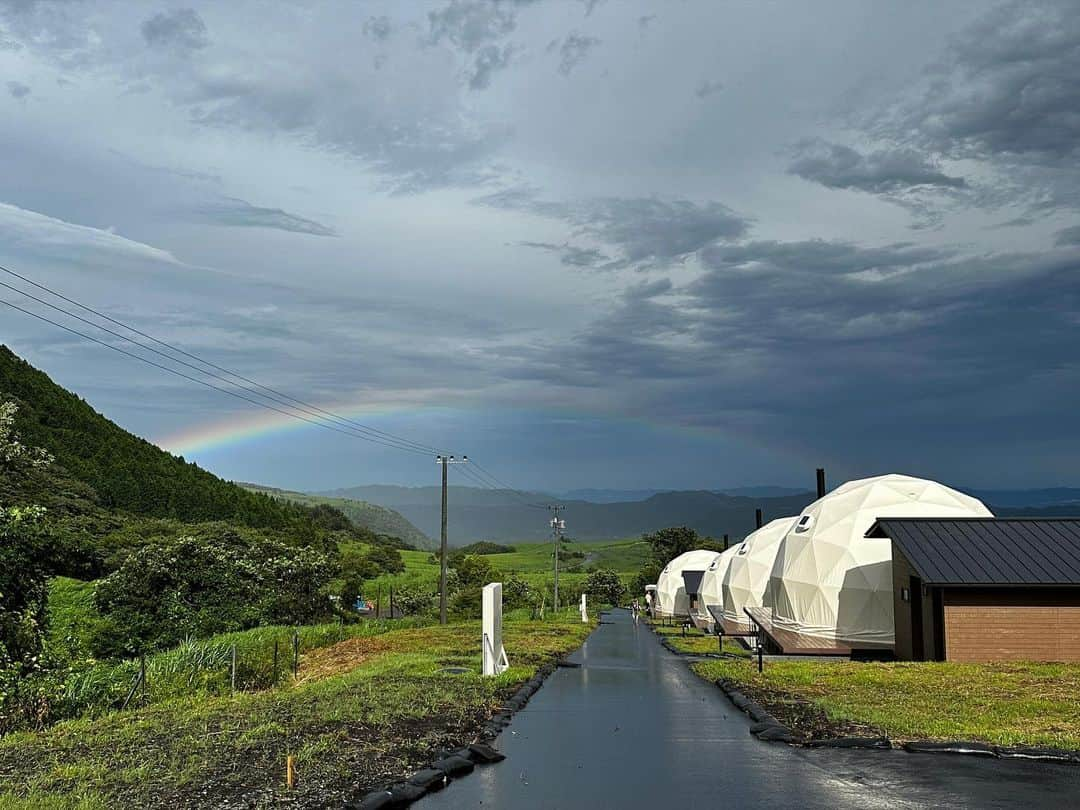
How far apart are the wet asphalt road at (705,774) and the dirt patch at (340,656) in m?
10.9

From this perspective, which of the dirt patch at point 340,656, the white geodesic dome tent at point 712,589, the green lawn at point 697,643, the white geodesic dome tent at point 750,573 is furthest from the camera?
the white geodesic dome tent at point 712,589

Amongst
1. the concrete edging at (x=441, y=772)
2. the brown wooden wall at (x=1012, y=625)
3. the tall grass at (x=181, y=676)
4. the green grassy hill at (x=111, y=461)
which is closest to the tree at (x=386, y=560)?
the green grassy hill at (x=111, y=461)

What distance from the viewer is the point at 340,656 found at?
3042 cm

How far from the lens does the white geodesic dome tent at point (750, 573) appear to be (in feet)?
135

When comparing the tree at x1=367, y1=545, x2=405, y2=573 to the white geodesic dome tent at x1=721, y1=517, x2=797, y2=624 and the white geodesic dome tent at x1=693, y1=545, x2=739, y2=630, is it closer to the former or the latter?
the white geodesic dome tent at x1=693, y1=545, x2=739, y2=630

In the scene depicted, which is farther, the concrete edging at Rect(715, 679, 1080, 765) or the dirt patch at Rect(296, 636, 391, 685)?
the dirt patch at Rect(296, 636, 391, 685)

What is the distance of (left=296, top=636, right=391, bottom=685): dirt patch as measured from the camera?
86.3 ft

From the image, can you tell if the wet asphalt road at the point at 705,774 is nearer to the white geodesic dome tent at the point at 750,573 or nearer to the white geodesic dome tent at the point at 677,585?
the white geodesic dome tent at the point at 750,573

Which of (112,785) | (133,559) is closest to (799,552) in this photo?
(133,559)

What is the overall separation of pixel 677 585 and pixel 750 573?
942 inches

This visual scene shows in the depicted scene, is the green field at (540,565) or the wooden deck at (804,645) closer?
the wooden deck at (804,645)

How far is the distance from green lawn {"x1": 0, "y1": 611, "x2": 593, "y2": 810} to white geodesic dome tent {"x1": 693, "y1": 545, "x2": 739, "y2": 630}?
29.9m

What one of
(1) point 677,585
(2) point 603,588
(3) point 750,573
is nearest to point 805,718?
(3) point 750,573

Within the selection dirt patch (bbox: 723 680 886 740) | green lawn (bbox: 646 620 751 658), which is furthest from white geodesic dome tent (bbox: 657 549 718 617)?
dirt patch (bbox: 723 680 886 740)
